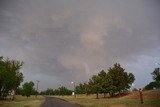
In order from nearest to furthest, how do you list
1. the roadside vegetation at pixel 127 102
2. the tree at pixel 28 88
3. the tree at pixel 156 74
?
the roadside vegetation at pixel 127 102 < the tree at pixel 156 74 < the tree at pixel 28 88

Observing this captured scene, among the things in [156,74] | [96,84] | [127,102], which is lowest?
[127,102]

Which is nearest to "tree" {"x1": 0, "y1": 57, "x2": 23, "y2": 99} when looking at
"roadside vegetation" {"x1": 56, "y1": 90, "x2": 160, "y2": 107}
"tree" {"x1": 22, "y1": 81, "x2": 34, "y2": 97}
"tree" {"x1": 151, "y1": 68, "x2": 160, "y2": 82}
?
"roadside vegetation" {"x1": 56, "y1": 90, "x2": 160, "y2": 107}

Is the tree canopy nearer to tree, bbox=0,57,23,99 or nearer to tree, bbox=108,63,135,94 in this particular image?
tree, bbox=108,63,135,94

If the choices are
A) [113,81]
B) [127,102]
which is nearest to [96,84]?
[113,81]

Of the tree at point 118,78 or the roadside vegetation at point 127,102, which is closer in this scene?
the roadside vegetation at point 127,102

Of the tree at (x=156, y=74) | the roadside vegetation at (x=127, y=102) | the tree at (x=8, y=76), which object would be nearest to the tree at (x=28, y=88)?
the tree at (x=8, y=76)

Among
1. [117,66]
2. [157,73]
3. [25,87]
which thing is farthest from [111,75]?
[25,87]

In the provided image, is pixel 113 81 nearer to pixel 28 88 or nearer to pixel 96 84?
pixel 96 84

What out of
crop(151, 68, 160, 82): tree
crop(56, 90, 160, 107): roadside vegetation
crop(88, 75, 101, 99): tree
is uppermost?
crop(151, 68, 160, 82): tree

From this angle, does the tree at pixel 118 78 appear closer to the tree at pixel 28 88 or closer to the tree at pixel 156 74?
the tree at pixel 156 74

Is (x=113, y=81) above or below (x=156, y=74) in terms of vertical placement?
below

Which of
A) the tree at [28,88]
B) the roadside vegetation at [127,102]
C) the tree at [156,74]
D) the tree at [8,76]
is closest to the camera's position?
the roadside vegetation at [127,102]

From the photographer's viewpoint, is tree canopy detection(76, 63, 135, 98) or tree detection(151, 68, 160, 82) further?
tree detection(151, 68, 160, 82)

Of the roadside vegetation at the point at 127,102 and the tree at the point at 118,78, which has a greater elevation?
the tree at the point at 118,78
